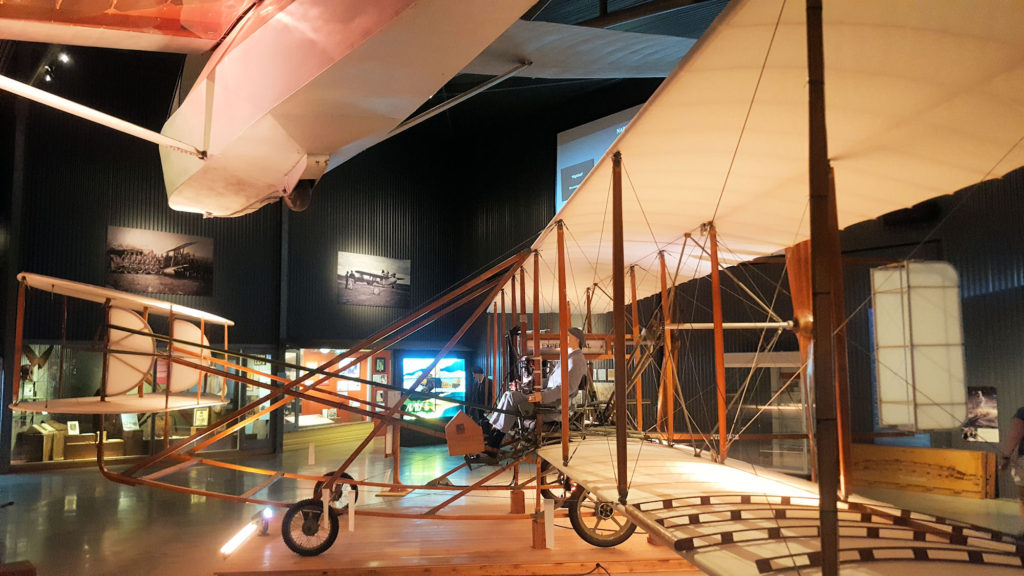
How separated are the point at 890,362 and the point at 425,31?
494 cm

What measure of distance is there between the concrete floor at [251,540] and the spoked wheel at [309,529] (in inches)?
4.2

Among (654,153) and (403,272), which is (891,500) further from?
(403,272)

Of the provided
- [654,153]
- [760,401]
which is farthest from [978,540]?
[760,401]

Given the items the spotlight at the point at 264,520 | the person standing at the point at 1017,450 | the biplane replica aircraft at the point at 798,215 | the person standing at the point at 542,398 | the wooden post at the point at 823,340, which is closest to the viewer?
the wooden post at the point at 823,340

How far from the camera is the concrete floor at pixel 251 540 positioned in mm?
4957

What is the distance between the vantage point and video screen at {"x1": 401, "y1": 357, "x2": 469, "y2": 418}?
45.1 ft

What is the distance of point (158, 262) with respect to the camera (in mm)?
11164

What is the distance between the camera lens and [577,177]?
40.9 ft

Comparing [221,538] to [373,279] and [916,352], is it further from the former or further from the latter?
[373,279]

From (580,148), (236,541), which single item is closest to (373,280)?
(580,148)

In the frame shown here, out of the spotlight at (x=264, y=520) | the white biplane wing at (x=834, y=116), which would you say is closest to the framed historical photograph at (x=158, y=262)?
the spotlight at (x=264, y=520)

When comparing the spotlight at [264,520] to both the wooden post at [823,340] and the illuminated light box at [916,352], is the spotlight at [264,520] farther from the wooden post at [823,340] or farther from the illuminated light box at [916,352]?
the illuminated light box at [916,352]

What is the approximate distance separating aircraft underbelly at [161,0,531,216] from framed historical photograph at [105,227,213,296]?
A: 25.2 ft

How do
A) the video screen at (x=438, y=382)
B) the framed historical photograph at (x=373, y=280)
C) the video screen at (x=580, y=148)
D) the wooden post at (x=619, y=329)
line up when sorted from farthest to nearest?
the video screen at (x=438, y=382) → the framed historical photograph at (x=373, y=280) → the video screen at (x=580, y=148) → the wooden post at (x=619, y=329)
